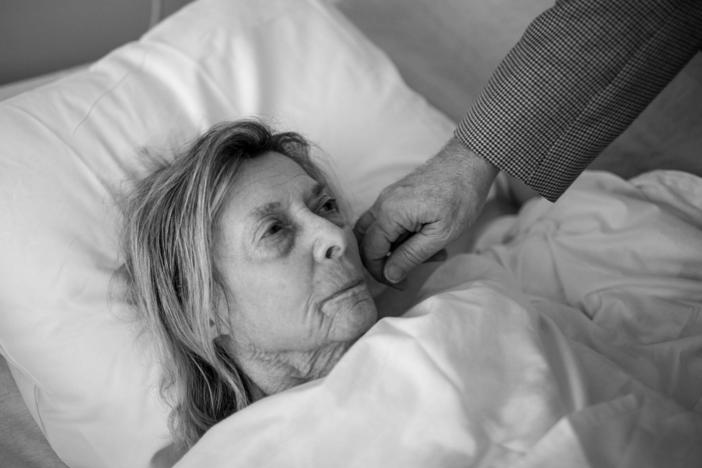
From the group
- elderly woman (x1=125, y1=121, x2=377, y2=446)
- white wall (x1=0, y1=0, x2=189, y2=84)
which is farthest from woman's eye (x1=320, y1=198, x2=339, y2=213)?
white wall (x1=0, y1=0, x2=189, y2=84)

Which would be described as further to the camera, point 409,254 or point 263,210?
point 409,254

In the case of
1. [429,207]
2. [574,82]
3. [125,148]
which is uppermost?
[574,82]

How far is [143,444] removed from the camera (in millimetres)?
1498

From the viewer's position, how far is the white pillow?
1.53m

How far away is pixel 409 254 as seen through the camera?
1554 mm

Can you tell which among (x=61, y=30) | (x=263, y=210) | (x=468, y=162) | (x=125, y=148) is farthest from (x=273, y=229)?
(x=61, y=30)

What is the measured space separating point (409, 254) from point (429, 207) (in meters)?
0.13

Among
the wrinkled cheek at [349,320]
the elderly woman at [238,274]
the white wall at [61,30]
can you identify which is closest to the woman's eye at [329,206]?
the elderly woman at [238,274]

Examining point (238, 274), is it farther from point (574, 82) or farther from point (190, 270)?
point (574, 82)

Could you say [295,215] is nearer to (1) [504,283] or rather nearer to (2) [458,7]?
(1) [504,283]

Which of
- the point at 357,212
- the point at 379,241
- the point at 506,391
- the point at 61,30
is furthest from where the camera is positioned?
the point at 61,30

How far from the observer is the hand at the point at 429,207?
148 centimetres

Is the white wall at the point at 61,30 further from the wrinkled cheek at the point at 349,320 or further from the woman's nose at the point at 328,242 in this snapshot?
the wrinkled cheek at the point at 349,320

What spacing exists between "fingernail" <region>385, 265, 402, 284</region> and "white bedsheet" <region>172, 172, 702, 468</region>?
0.58 feet
